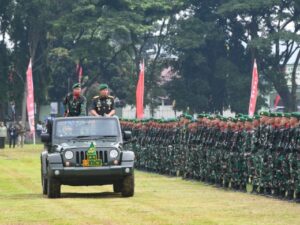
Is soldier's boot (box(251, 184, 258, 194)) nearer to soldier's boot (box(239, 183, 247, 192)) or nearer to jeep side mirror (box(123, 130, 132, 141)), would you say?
soldier's boot (box(239, 183, 247, 192))

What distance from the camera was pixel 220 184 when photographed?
90.9ft

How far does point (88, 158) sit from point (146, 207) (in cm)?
285

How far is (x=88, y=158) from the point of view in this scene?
22141mm

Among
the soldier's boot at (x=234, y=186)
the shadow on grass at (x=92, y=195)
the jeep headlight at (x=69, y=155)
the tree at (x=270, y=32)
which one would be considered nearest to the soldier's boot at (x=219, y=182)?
the soldier's boot at (x=234, y=186)

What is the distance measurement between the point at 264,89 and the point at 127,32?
1130 centimetres

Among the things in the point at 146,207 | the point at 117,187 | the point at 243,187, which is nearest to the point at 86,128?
the point at 117,187

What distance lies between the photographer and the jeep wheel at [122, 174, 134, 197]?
22562mm

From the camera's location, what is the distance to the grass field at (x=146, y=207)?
17.1m

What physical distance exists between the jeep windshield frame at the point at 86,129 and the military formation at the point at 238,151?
9.90 feet

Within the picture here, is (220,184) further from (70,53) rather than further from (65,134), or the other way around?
(70,53)

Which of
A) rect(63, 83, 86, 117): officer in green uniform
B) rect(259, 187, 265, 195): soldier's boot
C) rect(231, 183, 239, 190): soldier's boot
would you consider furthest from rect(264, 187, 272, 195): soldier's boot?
rect(63, 83, 86, 117): officer in green uniform

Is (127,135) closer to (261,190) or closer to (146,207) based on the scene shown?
(261,190)

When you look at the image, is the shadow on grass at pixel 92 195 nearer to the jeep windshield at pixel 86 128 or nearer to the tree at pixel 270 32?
the jeep windshield at pixel 86 128

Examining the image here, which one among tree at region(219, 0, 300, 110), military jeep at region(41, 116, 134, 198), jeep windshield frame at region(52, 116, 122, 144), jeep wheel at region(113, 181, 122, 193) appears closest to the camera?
military jeep at region(41, 116, 134, 198)
